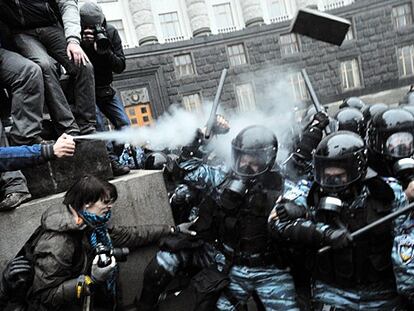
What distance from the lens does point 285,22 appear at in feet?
69.6

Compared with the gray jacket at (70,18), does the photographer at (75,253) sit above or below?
below

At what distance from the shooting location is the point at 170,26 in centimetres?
2144

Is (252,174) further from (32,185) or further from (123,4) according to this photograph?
(123,4)

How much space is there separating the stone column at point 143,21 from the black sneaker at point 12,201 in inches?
725

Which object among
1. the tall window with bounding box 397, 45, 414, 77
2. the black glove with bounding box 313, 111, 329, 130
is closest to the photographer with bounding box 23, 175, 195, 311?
the black glove with bounding box 313, 111, 329, 130

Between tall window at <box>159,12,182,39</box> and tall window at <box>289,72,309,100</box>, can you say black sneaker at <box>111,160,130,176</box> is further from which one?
tall window at <box>159,12,182,39</box>

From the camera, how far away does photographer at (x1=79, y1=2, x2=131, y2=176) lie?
11.9 feet

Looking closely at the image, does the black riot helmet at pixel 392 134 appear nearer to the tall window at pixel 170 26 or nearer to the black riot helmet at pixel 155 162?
the black riot helmet at pixel 155 162

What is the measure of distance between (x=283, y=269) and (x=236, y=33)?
19.6 meters

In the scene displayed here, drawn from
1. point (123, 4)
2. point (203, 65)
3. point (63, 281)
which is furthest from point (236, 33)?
point (63, 281)

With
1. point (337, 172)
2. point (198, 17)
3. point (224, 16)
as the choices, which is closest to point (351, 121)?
point (337, 172)

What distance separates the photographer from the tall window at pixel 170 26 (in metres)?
21.3

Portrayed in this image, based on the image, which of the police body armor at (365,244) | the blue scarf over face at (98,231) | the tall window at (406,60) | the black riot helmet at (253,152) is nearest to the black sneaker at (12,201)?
the blue scarf over face at (98,231)

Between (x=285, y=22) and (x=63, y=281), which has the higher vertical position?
(x=285, y=22)
